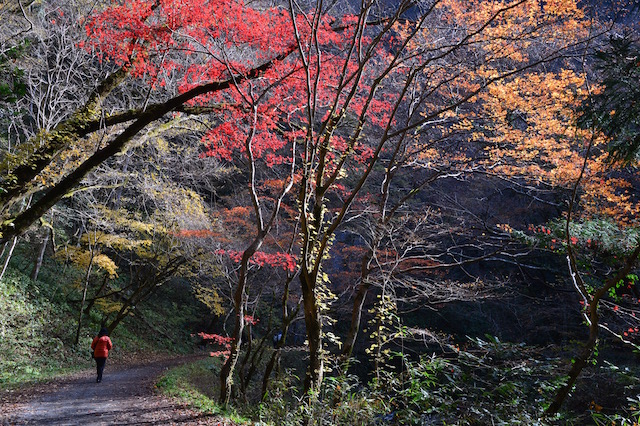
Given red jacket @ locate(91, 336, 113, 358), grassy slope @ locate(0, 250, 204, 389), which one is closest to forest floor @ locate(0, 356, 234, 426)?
red jacket @ locate(91, 336, 113, 358)

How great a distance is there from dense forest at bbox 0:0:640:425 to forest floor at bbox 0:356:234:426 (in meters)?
0.96

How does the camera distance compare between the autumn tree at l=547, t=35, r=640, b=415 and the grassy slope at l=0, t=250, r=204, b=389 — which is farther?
the grassy slope at l=0, t=250, r=204, b=389

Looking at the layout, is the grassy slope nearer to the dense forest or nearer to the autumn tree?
the dense forest

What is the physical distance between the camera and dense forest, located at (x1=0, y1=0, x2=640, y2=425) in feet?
14.5

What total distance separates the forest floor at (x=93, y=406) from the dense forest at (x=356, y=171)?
96cm

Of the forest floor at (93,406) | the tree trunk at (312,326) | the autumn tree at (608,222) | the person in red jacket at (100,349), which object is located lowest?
the forest floor at (93,406)

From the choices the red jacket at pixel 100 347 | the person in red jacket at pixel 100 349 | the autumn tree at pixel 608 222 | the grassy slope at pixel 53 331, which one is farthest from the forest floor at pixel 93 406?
the autumn tree at pixel 608 222

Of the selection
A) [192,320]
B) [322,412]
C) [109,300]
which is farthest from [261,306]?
[322,412]

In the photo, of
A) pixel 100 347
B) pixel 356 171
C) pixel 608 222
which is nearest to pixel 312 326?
pixel 608 222

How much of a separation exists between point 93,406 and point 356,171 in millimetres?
7129

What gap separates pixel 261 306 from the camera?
1953cm

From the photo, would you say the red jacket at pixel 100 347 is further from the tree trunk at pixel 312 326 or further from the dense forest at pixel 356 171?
the tree trunk at pixel 312 326

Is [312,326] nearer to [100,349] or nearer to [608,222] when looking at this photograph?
[608,222]

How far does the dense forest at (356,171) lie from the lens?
14.5ft
